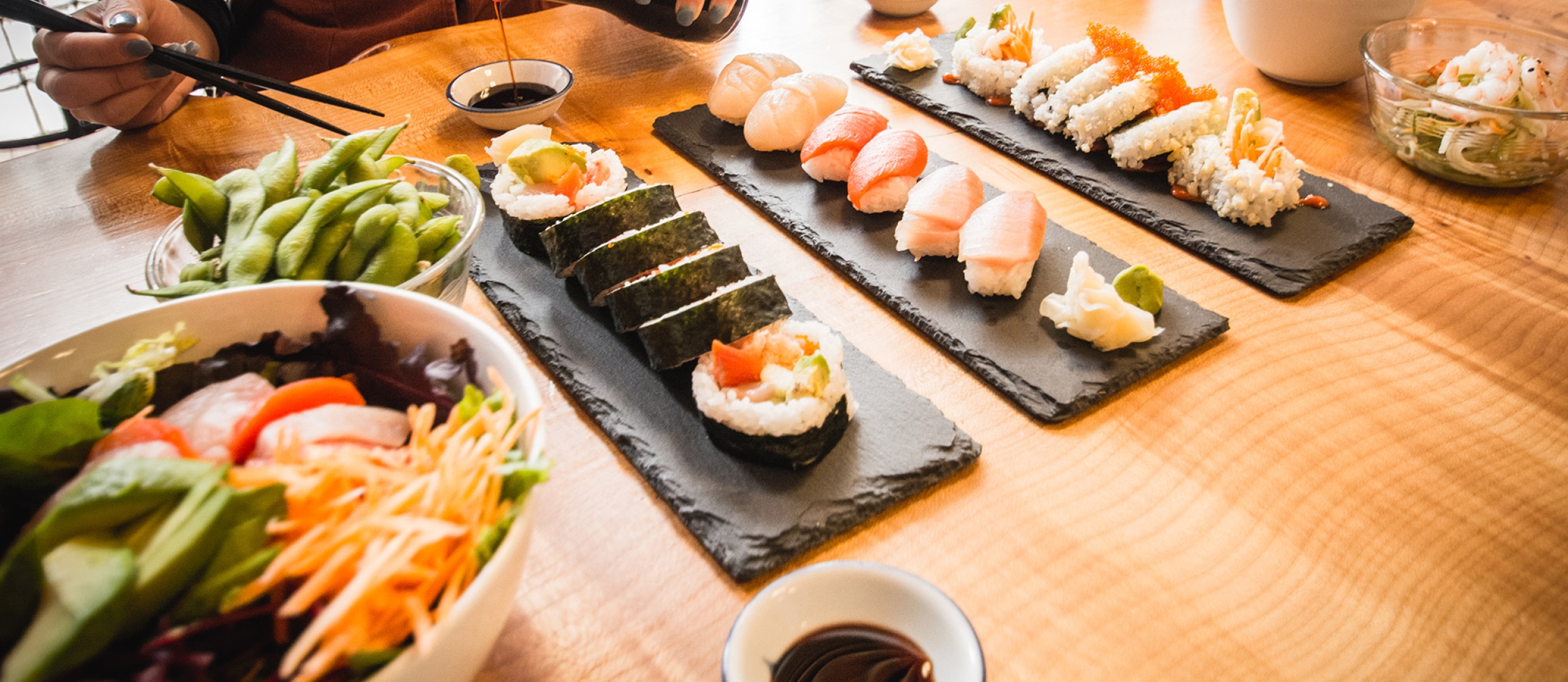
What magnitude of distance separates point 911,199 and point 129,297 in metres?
1.58

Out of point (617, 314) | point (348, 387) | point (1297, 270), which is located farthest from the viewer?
point (1297, 270)

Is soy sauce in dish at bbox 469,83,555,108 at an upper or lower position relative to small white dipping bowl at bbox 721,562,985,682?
lower

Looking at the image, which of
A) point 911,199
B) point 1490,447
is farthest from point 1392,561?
point 911,199

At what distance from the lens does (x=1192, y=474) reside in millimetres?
1300

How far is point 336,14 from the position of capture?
2760 millimetres

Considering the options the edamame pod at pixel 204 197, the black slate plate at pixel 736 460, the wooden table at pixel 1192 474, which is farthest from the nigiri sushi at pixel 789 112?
the edamame pod at pixel 204 197

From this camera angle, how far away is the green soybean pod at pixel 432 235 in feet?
4.26

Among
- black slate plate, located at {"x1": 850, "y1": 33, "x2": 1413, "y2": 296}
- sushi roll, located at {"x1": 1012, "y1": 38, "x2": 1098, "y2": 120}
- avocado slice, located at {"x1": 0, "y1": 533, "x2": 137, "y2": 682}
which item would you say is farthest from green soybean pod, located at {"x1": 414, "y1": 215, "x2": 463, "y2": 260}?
sushi roll, located at {"x1": 1012, "y1": 38, "x2": 1098, "y2": 120}

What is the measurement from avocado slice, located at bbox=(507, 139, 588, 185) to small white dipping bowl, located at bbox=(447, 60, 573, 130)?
1.48 ft

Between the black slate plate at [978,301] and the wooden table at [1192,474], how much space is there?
0.12 ft

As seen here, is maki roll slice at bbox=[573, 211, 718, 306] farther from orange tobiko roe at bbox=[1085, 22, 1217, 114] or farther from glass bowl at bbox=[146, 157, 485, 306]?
orange tobiko roe at bbox=[1085, 22, 1217, 114]

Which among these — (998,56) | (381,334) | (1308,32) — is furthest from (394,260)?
(1308,32)

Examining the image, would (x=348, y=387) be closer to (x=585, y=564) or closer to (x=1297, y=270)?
(x=585, y=564)

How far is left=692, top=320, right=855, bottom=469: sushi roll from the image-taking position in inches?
48.7
